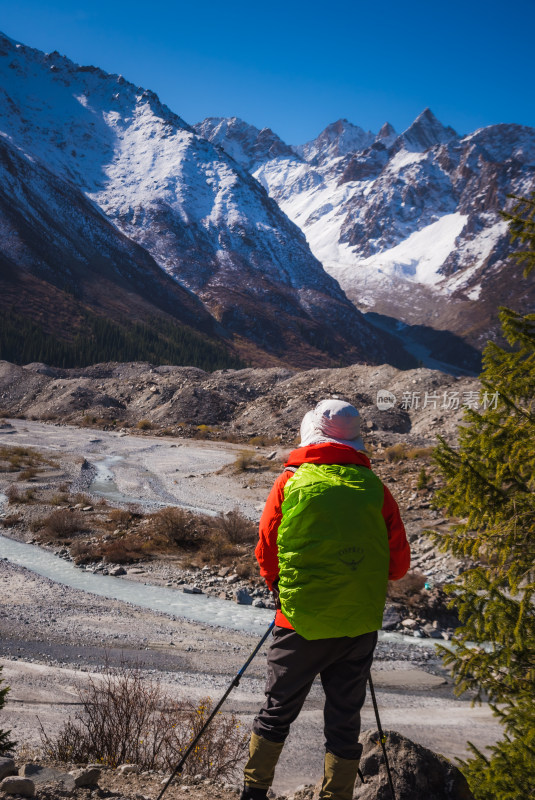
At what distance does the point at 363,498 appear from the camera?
3.16m

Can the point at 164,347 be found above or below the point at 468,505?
above

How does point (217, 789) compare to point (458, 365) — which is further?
point (458, 365)

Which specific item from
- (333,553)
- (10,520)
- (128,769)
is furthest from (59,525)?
(333,553)

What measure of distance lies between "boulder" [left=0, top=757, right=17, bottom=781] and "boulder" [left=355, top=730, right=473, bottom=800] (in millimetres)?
2644

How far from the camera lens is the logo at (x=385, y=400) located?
43903mm

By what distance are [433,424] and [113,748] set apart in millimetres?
37415

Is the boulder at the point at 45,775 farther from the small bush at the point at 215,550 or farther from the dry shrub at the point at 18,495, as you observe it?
the dry shrub at the point at 18,495

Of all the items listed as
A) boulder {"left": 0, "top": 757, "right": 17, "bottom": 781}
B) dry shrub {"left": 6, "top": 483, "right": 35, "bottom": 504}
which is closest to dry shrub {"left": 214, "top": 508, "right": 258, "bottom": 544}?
dry shrub {"left": 6, "top": 483, "right": 35, "bottom": 504}

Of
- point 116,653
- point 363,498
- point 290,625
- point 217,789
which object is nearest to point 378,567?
point 363,498

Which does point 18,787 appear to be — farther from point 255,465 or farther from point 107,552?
point 255,465

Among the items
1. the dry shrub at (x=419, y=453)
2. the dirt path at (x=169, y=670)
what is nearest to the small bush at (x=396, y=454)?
the dry shrub at (x=419, y=453)

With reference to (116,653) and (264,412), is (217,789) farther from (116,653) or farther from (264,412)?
(264,412)

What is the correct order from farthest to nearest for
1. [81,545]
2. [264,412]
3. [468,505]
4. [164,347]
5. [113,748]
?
[164,347] < [264,412] < [81,545] < [113,748] < [468,505]

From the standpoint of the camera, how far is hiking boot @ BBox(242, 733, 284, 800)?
3.32m
